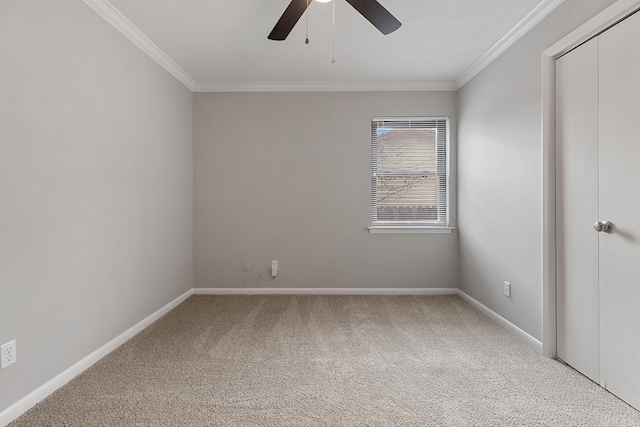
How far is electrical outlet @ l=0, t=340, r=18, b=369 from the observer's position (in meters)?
1.74

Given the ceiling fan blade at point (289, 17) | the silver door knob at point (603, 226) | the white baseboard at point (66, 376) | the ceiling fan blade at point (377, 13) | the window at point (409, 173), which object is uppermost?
the ceiling fan blade at point (289, 17)

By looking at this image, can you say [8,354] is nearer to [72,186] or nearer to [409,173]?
[72,186]

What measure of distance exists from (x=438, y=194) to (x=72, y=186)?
3.58 m

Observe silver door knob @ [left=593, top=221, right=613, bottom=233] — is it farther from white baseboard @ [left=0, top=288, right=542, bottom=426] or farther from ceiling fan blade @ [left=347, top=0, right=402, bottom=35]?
ceiling fan blade @ [left=347, top=0, right=402, bottom=35]

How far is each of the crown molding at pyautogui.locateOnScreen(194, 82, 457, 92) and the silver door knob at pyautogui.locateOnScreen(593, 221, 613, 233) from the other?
2.57 m

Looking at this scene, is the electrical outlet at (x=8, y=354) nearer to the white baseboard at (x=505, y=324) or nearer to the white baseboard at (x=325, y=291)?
the white baseboard at (x=325, y=291)

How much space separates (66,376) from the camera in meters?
2.16

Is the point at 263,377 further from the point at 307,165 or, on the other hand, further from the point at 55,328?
the point at 307,165

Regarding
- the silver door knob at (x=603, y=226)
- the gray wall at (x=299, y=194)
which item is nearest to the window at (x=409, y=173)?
the gray wall at (x=299, y=194)

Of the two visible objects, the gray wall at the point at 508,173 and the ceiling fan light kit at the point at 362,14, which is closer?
the ceiling fan light kit at the point at 362,14

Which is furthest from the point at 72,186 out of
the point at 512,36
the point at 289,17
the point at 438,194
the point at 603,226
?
the point at 438,194

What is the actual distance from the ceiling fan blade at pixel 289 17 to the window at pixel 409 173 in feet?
7.27

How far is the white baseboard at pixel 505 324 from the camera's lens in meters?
2.64

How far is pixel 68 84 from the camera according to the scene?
86.0 inches
